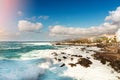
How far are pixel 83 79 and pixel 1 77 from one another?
10.8 meters

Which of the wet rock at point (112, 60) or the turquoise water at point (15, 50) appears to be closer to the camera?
the wet rock at point (112, 60)

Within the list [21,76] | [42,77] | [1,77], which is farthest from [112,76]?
[1,77]

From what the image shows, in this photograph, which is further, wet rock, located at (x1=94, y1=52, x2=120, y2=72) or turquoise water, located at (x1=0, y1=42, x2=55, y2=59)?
turquoise water, located at (x1=0, y1=42, x2=55, y2=59)

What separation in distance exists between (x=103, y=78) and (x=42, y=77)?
8.26 meters

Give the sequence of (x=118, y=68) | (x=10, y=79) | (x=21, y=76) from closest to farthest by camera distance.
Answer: (x=10, y=79), (x=21, y=76), (x=118, y=68)

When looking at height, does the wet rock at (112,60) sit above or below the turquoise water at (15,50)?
below

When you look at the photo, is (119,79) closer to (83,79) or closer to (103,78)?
(103,78)

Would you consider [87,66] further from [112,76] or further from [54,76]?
[54,76]

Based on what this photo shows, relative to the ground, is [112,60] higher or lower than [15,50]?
lower

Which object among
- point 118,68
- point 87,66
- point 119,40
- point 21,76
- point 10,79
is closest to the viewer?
point 10,79

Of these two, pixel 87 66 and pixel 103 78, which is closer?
pixel 103 78

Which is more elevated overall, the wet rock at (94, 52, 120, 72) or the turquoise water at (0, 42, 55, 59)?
the turquoise water at (0, 42, 55, 59)

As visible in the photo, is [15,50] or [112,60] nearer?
[112,60]

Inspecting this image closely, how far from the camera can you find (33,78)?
2216cm
